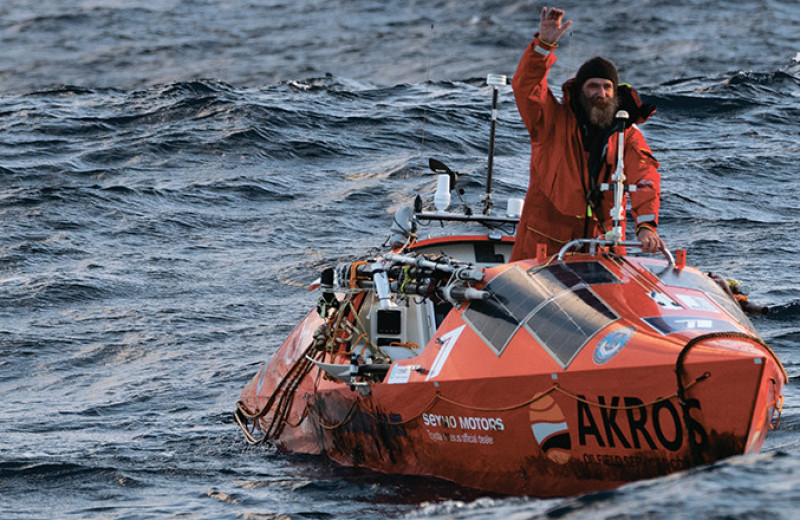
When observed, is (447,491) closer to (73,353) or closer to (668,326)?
(668,326)

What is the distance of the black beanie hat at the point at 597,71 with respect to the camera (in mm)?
8953

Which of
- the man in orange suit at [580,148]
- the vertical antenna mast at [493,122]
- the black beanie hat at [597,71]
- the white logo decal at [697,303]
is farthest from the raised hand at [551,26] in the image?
the white logo decal at [697,303]

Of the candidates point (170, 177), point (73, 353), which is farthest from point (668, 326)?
point (170, 177)

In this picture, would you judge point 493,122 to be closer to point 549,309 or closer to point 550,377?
point 549,309

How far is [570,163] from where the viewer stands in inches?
358

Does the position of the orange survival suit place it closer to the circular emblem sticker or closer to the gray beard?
the gray beard

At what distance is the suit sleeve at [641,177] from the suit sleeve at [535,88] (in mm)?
636

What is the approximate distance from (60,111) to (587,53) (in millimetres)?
18667

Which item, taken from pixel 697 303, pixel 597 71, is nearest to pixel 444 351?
pixel 697 303

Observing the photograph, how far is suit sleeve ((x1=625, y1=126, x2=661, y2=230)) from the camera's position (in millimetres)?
8812

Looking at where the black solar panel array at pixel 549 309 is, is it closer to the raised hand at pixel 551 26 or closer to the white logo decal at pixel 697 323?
the white logo decal at pixel 697 323

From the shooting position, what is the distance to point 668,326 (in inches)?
293

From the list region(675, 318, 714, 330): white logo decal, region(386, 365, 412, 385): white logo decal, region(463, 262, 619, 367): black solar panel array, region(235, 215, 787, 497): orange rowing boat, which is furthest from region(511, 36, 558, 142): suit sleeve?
region(675, 318, 714, 330): white logo decal

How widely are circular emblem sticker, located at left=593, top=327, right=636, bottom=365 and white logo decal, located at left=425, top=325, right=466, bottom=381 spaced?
4.39 feet
